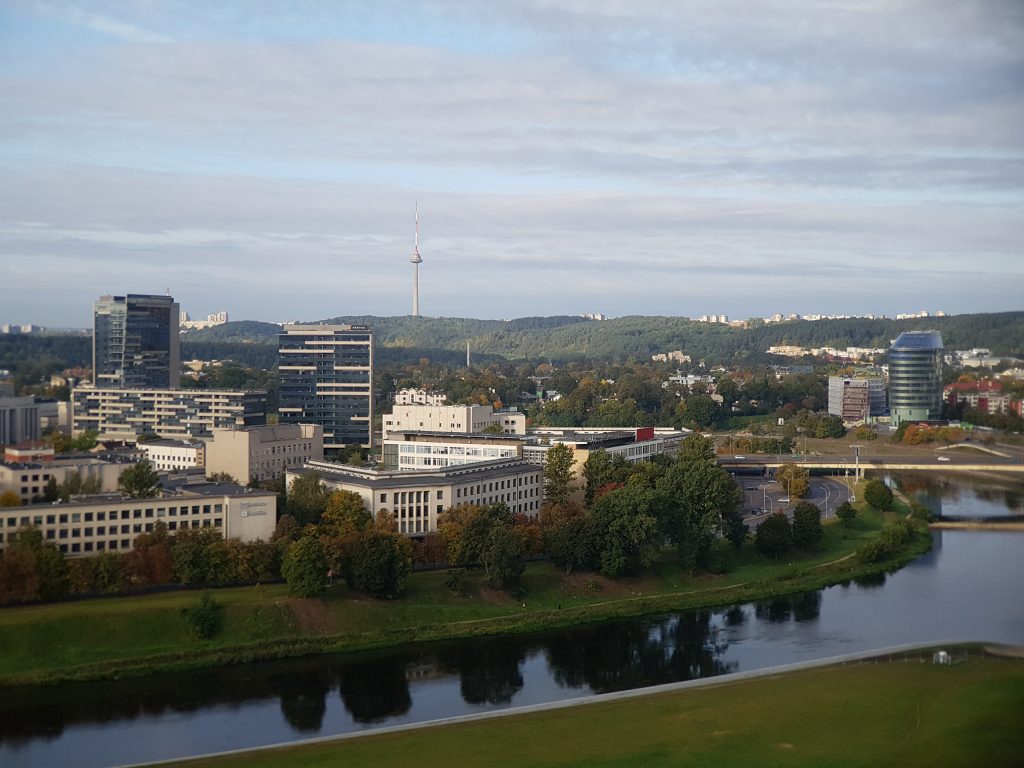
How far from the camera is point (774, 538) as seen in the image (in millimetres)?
20375

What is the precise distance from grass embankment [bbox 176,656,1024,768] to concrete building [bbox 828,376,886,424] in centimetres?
3514

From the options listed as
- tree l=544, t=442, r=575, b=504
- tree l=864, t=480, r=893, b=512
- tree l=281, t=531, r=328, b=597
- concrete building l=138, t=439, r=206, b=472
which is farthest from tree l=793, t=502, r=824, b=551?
concrete building l=138, t=439, r=206, b=472

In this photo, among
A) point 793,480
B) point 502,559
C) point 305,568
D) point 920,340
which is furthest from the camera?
point 920,340

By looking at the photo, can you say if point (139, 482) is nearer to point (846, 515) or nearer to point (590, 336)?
point (846, 515)

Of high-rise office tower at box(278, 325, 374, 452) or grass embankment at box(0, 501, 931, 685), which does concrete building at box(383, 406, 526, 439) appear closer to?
high-rise office tower at box(278, 325, 374, 452)

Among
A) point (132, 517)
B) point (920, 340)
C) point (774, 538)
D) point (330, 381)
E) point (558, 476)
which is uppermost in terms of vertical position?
point (920, 340)

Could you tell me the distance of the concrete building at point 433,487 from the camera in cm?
1852

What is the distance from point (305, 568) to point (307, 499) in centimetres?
308

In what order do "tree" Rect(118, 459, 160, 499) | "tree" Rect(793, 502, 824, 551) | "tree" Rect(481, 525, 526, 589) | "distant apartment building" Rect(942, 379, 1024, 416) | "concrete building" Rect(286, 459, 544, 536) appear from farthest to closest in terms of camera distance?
"distant apartment building" Rect(942, 379, 1024, 416) < "tree" Rect(793, 502, 824, 551) < "concrete building" Rect(286, 459, 544, 536) < "tree" Rect(118, 459, 160, 499) < "tree" Rect(481, 525, 526, 589)

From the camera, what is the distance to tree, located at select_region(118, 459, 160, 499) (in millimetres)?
18047

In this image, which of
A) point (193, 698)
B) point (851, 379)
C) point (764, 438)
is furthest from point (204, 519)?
point (851, 379)

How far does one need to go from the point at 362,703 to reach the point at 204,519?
527 centimetres

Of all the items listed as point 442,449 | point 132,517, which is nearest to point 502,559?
point 132,517

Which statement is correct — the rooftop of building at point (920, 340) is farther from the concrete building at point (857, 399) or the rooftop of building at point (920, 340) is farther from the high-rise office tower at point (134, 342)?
the high-rise office tower at point (134, 342)
